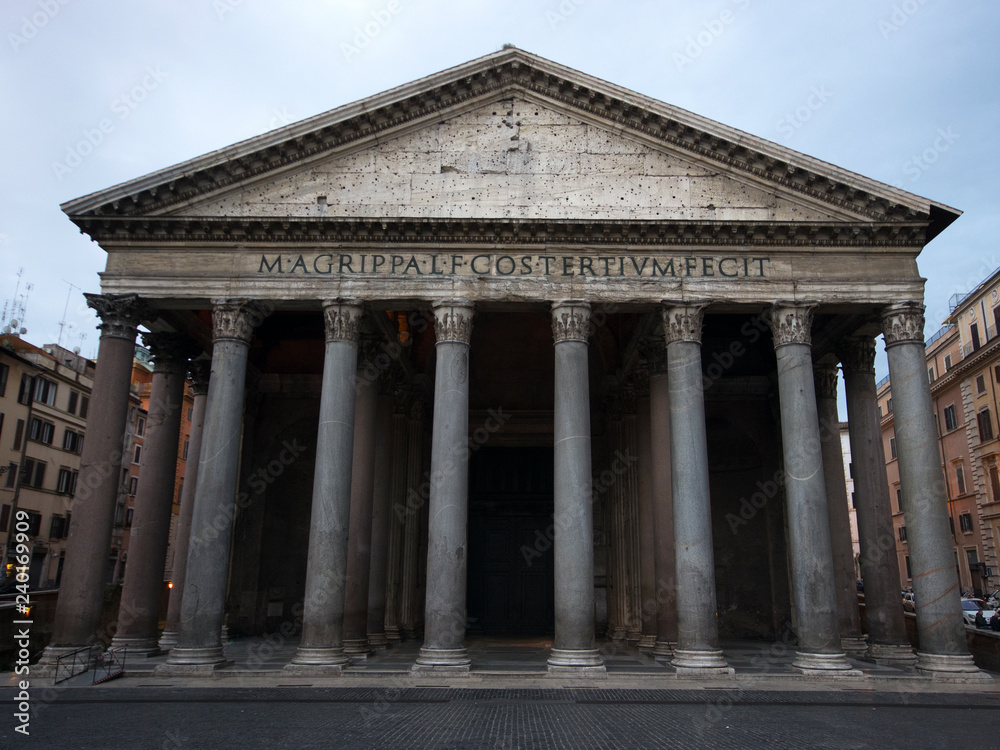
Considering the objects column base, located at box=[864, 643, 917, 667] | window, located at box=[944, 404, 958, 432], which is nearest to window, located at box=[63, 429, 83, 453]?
column base, located at box=[864, 643, 917, 667]

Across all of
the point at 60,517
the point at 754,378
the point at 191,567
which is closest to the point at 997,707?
the point at 754,378

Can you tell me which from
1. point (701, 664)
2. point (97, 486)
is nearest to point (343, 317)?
point (97, 486)

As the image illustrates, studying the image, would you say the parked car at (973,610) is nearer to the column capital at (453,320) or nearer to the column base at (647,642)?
the column base at (647,642)

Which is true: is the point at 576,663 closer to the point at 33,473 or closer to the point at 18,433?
the point at 18,433

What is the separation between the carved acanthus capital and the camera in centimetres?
1470

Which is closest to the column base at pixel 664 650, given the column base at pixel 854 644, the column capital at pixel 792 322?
the column base at pixel 854 644

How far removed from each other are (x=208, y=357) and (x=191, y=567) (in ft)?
21.5

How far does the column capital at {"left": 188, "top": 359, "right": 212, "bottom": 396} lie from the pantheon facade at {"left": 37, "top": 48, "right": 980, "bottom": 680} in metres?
0.75

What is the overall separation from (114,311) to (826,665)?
14379 mm

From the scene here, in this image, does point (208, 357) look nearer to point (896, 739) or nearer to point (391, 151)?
point (391, 151)

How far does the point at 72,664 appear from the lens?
1298 centimetres

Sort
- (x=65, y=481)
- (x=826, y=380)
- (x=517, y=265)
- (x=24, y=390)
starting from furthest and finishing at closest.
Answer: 1. (x=65, y=481)
2. (x=24, y=390)
3. (x=826, y=380)
4. (x=517, y=265)

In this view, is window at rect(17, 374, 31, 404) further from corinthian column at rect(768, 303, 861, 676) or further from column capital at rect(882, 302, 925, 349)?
column capital at rect(882, 302, 925, 349)

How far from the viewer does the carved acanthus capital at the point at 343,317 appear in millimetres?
14703
